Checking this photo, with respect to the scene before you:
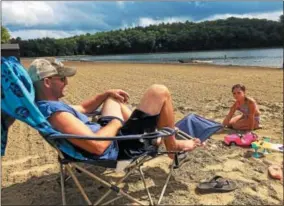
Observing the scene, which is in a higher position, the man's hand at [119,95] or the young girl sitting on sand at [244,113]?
the man's hand at [119,95]

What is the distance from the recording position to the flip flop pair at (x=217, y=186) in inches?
113

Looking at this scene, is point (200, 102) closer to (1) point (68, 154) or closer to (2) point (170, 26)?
(1) point (68, 154)

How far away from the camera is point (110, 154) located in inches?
102

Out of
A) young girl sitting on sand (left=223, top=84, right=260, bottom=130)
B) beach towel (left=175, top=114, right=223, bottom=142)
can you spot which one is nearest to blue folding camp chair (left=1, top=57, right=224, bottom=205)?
beach towel (left=175, top=114, right=223, bottom=142)

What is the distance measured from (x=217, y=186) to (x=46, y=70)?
1478 millimetres

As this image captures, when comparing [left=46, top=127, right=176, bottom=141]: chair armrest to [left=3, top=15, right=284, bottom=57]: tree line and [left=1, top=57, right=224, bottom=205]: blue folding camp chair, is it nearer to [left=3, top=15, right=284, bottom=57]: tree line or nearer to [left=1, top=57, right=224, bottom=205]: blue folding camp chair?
[left=1, top=57, right=224, bottom=205]: blue folding camp chair

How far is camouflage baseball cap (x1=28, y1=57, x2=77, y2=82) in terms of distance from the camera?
99.9 inches

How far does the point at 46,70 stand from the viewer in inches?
101

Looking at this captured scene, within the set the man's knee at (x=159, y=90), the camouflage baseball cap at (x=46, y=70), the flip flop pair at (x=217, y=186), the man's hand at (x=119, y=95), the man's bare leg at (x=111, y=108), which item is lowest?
the flip flop pair at (x=217, y=186)

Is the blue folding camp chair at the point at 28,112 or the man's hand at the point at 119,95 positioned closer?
the blue folding camp chair at the point at 28,112

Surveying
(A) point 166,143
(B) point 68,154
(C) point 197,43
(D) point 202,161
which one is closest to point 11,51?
(B) point 68,154

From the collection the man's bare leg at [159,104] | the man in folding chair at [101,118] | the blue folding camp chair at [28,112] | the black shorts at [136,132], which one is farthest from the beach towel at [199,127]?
the blue folding camp chair at [28,112]

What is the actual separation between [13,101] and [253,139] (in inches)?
101

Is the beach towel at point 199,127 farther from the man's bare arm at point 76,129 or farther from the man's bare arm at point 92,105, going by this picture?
the man's bare arm at point 76,129
